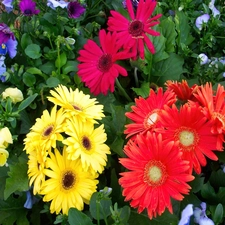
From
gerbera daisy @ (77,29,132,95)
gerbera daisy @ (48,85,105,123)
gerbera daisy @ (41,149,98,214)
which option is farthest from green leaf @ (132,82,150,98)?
gerbera daisy @ (41,149,98,214)

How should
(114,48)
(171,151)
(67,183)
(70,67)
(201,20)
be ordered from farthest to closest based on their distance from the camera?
(201,20), (70,67), (114,48), (67,183), (171,151)

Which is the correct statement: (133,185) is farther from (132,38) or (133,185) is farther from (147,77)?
(147,77)

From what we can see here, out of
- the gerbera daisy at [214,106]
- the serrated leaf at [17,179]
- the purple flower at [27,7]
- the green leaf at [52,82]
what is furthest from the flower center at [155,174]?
the purple flower at [27,7]

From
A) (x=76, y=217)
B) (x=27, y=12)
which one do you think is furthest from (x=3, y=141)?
(x=27, y=12)

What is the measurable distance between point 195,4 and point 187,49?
9.8 inches

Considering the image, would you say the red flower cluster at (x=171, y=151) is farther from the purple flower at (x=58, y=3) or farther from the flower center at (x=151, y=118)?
the purple flower at (x=58, y=3)

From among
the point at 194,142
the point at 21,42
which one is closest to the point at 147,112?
the point at 194,142

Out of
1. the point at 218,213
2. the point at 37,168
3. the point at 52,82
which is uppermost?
the point at 52,82

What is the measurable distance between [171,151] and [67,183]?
0.69 feet

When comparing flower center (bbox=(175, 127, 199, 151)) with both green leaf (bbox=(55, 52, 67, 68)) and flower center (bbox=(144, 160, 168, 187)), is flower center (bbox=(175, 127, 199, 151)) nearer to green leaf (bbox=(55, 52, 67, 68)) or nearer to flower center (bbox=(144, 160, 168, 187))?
flower center (bbox=(144, 160, 168, 187))

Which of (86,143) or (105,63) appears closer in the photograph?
(86,143)

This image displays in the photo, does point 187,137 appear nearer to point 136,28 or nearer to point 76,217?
point 76,217

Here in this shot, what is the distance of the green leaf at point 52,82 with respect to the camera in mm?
980

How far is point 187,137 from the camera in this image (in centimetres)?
73
